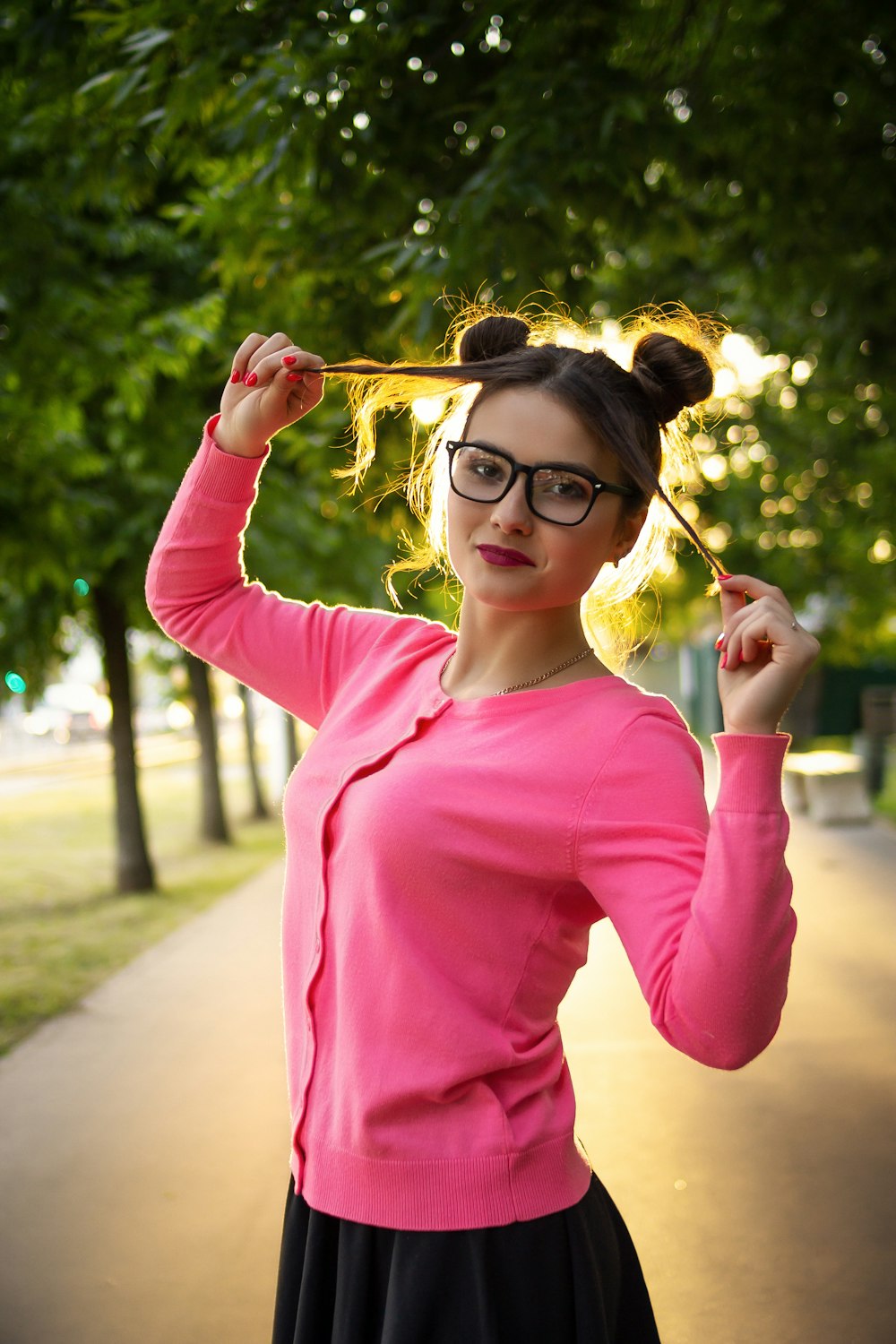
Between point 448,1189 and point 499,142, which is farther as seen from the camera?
point 499,142

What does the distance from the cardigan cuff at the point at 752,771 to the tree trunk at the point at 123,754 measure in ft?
32.8

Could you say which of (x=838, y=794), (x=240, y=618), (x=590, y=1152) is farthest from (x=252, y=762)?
(x=240, y=618)

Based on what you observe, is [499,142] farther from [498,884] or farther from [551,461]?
[498,884]

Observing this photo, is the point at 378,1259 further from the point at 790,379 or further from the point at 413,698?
the point at 790,379

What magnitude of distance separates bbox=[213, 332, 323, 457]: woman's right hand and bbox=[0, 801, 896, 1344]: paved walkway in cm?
285

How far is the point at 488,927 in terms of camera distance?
1.62m

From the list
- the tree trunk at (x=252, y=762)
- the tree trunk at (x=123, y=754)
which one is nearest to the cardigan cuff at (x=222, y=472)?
the tree trunk at (x=123, y=754)

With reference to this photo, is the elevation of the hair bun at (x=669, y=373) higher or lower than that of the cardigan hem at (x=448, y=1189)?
higher

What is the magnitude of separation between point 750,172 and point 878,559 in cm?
1059

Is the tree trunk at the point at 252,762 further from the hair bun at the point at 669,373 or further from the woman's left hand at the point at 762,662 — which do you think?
the woman's left hand at the point at 762,662

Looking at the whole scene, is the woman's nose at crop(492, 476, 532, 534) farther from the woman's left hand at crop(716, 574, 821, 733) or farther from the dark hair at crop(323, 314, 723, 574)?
the woman's left hand at crop(716, 574, 821, 733)

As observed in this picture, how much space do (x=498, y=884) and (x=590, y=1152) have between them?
12.1 ft

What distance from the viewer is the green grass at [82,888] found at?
8.37 meters

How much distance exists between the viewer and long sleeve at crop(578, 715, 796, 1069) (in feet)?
4.40
